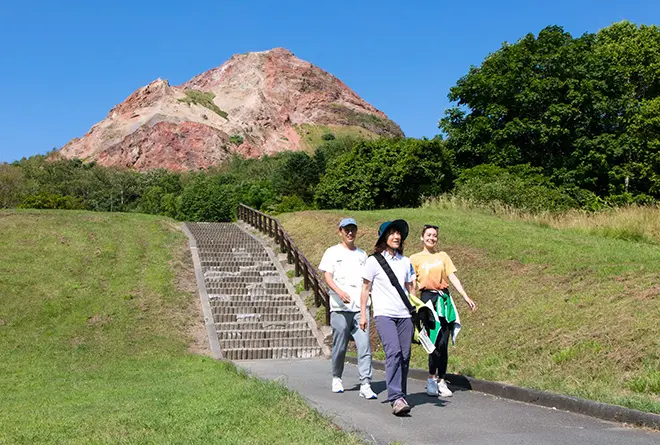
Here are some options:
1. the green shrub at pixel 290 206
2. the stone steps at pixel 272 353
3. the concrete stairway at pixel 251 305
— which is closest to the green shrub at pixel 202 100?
the green shrub at pixel 290 206

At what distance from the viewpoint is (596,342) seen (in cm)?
803

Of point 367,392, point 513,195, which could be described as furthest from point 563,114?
point 367,392

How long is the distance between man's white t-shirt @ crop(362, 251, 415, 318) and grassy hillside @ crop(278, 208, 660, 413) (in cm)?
185

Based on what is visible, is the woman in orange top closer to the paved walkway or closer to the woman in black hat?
the paved walkway

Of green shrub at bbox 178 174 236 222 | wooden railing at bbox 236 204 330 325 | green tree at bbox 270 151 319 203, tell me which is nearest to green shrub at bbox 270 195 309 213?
green shrub at bbox 178 174 236 222

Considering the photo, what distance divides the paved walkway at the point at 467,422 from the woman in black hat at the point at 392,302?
36 cm

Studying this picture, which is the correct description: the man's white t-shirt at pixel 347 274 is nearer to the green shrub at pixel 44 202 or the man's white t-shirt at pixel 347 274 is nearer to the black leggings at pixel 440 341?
the black leggings at pixel 440 341

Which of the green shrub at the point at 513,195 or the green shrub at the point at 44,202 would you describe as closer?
the green shrub at the point at 513,195

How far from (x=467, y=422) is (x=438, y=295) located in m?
1.57

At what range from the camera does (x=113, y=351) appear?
1265 cm

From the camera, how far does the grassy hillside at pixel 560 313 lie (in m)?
7.13

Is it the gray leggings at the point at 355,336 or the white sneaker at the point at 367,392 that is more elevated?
the gray leggings at the point at 355,336

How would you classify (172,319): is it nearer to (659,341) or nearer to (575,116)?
(659,341)

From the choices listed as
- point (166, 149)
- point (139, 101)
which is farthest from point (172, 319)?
point (139, 101)
